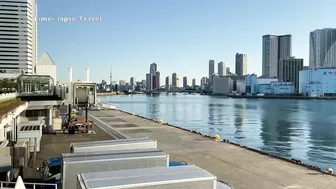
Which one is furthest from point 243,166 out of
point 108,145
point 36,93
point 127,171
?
point 36,93

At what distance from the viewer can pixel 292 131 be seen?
60438 millimetres

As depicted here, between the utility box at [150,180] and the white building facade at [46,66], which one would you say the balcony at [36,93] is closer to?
the white building facade at [46,66]

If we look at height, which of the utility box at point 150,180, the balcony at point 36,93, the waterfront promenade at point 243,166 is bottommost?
the waterfront promenade at point 243,166

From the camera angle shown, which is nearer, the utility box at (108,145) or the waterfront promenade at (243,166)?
the utility box at (108,145)

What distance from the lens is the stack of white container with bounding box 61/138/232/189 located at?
29.7 feet

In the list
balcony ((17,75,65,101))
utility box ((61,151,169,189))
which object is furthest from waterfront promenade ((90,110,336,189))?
balcony ((17,75,65,101))

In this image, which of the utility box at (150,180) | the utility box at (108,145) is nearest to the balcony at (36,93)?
the utility box at (108,145)

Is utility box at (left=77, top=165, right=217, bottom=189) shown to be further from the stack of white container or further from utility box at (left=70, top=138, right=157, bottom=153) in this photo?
utility box at (left=70, top=138, right=157, bottom=153)

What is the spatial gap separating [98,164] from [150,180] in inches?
142

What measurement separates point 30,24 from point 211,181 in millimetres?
194442

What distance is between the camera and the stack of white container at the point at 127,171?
905cm

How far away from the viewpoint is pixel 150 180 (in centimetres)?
912

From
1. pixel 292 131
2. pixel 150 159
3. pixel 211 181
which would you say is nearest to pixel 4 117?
pixel 150 159

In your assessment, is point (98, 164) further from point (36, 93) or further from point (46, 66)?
point (46, 66)
